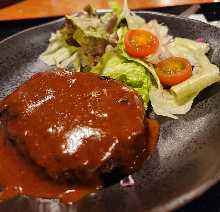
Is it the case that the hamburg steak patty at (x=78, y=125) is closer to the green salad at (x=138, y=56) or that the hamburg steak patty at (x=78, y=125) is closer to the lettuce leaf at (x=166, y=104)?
the lettuce leaf at (x=166, y=104)

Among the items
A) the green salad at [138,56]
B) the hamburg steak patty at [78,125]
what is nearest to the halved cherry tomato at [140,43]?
the green salad at [138,56]

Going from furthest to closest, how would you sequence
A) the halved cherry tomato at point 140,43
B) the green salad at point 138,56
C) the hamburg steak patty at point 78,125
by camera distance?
the halved cherry tomato at point 140,43 < the green salad at point 138,56 < the hamburg steak patty at point 78,125

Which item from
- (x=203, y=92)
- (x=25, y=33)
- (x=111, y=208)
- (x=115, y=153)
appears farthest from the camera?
(x=25, y=33)

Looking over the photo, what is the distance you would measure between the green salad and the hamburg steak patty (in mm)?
486

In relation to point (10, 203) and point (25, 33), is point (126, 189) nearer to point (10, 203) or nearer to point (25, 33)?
point (10, 203)

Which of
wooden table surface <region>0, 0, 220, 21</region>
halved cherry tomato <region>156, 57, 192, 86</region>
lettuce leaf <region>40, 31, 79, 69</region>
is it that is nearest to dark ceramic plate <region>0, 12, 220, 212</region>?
halved cherry tomato <region>156, 57, 192, 86</region>

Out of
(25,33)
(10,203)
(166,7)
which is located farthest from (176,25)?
(10,203)

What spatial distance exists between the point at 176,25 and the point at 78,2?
142 cm

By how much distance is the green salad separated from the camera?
3.10 m

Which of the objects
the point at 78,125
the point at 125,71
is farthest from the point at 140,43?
the point at 78,125

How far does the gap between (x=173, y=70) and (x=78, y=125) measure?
105cm

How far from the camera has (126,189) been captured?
232 cm

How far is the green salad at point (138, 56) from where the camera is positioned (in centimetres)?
310

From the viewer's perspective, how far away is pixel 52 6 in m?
4.64
